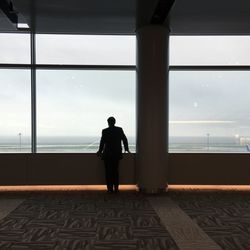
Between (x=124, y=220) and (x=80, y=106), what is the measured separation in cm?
425

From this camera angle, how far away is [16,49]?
8.52m

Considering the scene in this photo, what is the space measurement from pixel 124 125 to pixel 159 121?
141cm

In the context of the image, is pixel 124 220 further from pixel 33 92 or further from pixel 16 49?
pixel 16 49

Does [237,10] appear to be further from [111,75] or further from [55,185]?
[55,185]

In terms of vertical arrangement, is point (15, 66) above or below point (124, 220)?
above

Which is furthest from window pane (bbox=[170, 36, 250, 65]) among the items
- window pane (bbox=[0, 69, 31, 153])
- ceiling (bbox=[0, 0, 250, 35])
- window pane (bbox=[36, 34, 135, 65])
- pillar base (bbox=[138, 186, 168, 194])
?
window pane (bbox=[0, 69, 31, 153])

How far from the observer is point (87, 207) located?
6262 mm

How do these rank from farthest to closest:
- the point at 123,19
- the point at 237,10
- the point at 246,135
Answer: the point at 246,135
the point at 123,19
the point at 237,10

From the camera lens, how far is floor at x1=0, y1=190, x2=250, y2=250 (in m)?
4.22

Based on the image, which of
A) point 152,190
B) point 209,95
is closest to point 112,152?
point 152,190

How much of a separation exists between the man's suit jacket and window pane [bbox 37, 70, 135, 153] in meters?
0.95

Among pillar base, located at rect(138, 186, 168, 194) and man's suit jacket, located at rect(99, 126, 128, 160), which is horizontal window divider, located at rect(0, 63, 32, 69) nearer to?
man's suit jacket, located at rect(99, 126, 128, 160)

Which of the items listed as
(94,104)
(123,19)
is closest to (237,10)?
(123,19)

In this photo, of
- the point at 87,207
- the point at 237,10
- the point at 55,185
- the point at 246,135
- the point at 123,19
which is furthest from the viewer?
the point at 246,135
